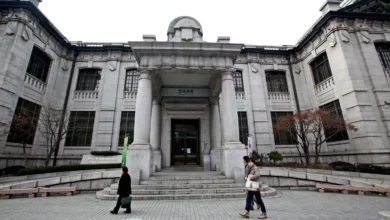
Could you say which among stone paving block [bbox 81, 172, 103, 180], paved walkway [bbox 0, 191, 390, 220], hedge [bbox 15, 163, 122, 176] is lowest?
paved walkway [bbox 0, 191, 390, 220]

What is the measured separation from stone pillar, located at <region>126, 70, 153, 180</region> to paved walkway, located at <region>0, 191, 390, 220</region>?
1.92 metres

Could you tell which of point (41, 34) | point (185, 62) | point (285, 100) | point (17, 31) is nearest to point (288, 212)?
point (185, 62)

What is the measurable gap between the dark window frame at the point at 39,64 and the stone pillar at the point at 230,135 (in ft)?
55.2

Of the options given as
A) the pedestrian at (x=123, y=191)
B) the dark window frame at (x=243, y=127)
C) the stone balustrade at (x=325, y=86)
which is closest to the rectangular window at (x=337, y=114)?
the stone balustrade at (x=325, y=86)

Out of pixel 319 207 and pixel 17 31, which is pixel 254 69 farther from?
pixel 17 31

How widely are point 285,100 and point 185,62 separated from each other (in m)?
13.8

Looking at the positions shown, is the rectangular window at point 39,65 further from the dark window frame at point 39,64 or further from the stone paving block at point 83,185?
the stone paving block at point 83,185

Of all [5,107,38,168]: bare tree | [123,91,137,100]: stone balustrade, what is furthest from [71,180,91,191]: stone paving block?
[123,91,137,100]: stone balustrade

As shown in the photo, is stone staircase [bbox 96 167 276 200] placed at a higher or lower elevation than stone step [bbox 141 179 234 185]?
lower

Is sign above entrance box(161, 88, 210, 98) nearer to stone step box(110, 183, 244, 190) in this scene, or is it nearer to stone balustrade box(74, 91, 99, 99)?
stone step box(110, 183, 244, 190)

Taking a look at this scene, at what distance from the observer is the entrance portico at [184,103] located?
932 cm

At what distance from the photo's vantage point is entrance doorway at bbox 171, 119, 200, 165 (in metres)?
14.7

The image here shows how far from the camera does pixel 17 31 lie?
1381 centimetres

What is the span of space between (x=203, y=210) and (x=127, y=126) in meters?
13.7
